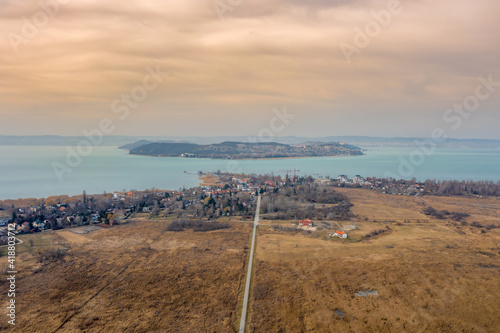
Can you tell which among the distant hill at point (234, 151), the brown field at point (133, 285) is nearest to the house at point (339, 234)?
the brown field at point (133, 285)

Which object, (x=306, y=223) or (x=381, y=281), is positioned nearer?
(x=381, y=281)

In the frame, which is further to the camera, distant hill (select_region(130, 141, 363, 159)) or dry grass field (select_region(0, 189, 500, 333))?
distant hill (select_region(130, 141, 363, 159))

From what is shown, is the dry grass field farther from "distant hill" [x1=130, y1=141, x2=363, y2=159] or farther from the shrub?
"distant hill" [x1=130, y1=141, x2=363, y2=159]

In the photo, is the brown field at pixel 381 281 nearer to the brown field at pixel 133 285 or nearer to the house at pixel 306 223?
the house at pixel 306 223

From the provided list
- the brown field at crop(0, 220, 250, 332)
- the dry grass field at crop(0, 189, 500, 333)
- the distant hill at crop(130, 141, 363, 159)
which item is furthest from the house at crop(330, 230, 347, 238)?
the distant hill at crop(130, 141, 363, 159)

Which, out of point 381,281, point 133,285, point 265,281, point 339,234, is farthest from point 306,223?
point 133,285

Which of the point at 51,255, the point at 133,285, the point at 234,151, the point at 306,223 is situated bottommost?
the point at 133,285

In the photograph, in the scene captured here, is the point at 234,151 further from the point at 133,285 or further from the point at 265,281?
the point at 133,285
